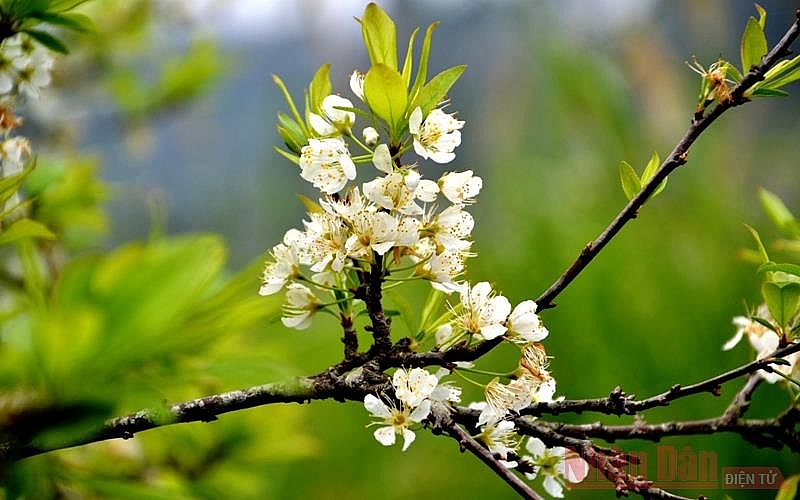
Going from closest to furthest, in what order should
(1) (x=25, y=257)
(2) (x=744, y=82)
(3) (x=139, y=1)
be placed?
(2) (x=744, y=82)
(1) (x=25, y=257)
(3) (x=139, y=1)

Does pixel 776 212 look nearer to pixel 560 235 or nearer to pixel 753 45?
pixel 753 45

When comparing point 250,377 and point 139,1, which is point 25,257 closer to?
point 250,377

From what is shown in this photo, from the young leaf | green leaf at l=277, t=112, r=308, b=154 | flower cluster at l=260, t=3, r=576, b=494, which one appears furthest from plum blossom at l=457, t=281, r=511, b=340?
the young leaf

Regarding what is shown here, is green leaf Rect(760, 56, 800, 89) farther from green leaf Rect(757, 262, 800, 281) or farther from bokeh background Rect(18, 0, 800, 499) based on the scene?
bokeh background Rect(18, 0, 800, 499)

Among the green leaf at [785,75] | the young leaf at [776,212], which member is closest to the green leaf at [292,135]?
the green leaf at [785,75]

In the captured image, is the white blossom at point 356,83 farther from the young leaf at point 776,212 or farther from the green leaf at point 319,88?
the young leaf at point 776,212

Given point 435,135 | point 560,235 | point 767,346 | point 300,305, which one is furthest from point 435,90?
point 560,235

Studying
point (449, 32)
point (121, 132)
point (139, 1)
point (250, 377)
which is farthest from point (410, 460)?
point (449, 32)
